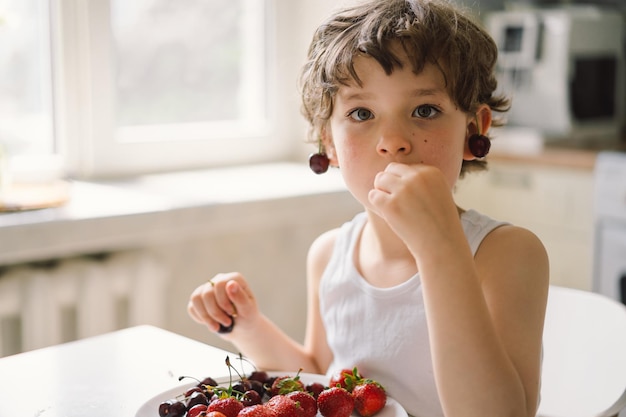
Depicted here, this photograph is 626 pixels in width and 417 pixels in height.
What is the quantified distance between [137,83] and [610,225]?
1.52 meters

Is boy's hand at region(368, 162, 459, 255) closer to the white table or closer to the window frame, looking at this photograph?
the white table

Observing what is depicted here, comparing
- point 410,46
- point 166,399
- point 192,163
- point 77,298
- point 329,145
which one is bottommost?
point 77,298

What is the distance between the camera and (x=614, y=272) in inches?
102

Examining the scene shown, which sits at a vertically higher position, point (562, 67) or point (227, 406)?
point (562, 67)

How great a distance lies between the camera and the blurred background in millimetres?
1953

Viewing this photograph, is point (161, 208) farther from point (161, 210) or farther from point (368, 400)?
point (368, 400)

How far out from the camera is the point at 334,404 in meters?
0.87

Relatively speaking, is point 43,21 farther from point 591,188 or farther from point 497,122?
point 591,188

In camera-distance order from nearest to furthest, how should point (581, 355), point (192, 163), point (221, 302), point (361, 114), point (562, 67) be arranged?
point (361, 114) → point (221, 302) → point (581, 355) → point (192, 163) → point (562, 67)

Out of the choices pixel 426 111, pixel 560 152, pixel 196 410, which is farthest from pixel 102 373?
pixel 560 152

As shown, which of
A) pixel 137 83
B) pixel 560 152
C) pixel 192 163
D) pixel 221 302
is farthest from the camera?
pixel 560 152

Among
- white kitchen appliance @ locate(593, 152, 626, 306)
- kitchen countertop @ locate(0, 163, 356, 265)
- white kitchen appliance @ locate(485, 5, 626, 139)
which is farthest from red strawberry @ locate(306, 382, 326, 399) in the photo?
white kitchen appliance @ locate(485, 5, 626, 139)

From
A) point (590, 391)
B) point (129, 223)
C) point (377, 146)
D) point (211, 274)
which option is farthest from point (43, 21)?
point (590, 391)

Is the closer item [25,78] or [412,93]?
[412,93]
